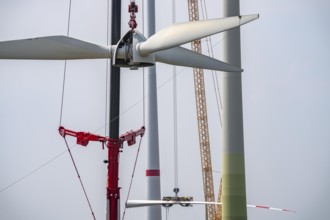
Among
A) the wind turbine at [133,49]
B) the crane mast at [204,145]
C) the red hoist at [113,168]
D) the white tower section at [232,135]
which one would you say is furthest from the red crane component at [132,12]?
the crane mast at [204,145]

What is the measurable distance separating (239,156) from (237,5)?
6.80 metres

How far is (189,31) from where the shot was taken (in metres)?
27.2

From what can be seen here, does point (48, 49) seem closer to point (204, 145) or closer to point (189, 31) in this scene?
point (189, 31)

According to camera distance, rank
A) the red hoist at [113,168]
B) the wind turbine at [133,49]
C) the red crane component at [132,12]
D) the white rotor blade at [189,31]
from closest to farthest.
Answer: the white rotor blade at [189,31] < the wind turbine at [133,49] < the red hoist at [113,168] < the red crane component at [132,12]

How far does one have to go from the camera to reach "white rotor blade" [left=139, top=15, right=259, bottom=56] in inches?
960

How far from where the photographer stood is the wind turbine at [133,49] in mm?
27625

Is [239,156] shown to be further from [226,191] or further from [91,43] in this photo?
[91,43]

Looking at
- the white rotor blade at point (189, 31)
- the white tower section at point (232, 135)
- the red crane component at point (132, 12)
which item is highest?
the red crane component at point (132, 12)

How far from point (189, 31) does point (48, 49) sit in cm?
715

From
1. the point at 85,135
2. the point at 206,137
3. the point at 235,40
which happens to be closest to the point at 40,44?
the point at 235,40

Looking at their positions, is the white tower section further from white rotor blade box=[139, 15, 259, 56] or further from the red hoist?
the red hoist

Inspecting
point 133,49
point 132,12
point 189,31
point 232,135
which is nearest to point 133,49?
point 133,49

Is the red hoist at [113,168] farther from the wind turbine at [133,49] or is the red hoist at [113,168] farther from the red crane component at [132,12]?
the wind turbine at [133,49]

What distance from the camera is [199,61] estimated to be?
31797 millimetres
